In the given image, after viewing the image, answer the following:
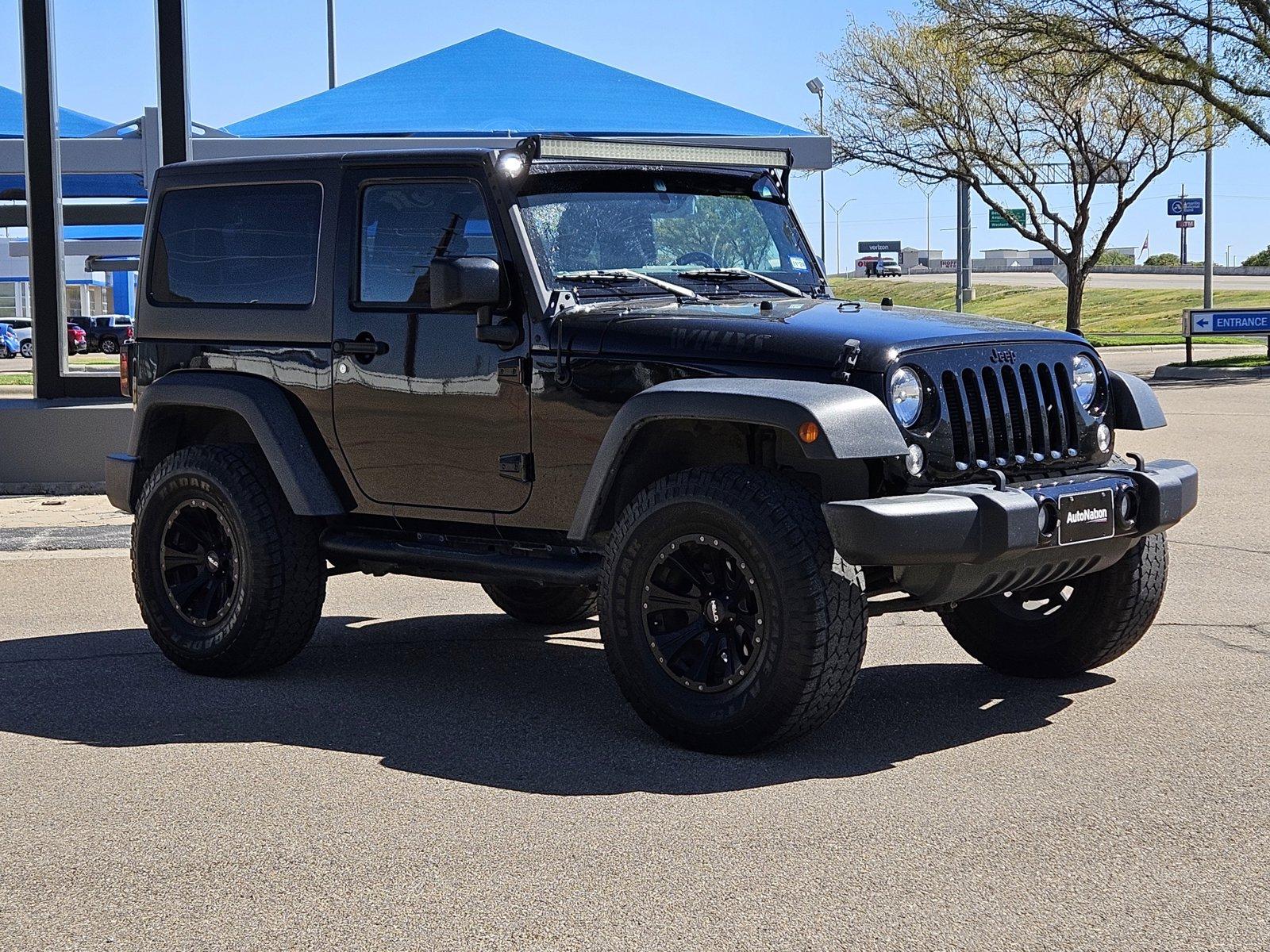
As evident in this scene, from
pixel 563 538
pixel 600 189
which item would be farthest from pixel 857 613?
pixel 600 189

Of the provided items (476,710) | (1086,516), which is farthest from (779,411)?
(476,710)

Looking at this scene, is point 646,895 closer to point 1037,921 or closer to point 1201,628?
point 1037,921

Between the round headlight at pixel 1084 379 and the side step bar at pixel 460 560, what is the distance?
179 centimetres

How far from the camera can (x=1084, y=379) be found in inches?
231

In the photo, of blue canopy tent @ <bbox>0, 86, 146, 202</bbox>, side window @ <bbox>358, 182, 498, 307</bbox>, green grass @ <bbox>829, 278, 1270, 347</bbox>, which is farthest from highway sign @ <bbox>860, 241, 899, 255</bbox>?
side window @ <bbox>358, 182, 498, 307</bbox>

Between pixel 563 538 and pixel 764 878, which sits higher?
pixel 563 538

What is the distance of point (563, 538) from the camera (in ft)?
19.4

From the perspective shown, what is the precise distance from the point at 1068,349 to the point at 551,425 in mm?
1819

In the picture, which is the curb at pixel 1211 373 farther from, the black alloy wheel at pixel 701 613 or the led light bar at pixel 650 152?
the black alloy wheel at pixel 701 613

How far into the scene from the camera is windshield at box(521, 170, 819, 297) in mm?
5977

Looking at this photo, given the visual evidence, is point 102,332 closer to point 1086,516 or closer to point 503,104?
point 503,104

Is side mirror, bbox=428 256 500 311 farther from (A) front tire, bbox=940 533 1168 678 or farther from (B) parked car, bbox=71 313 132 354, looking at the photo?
(B) parked car, bbox=71 313 132 354

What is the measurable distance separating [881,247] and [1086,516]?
6784 inches

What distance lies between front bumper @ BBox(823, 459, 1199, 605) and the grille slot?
0.14 meters
